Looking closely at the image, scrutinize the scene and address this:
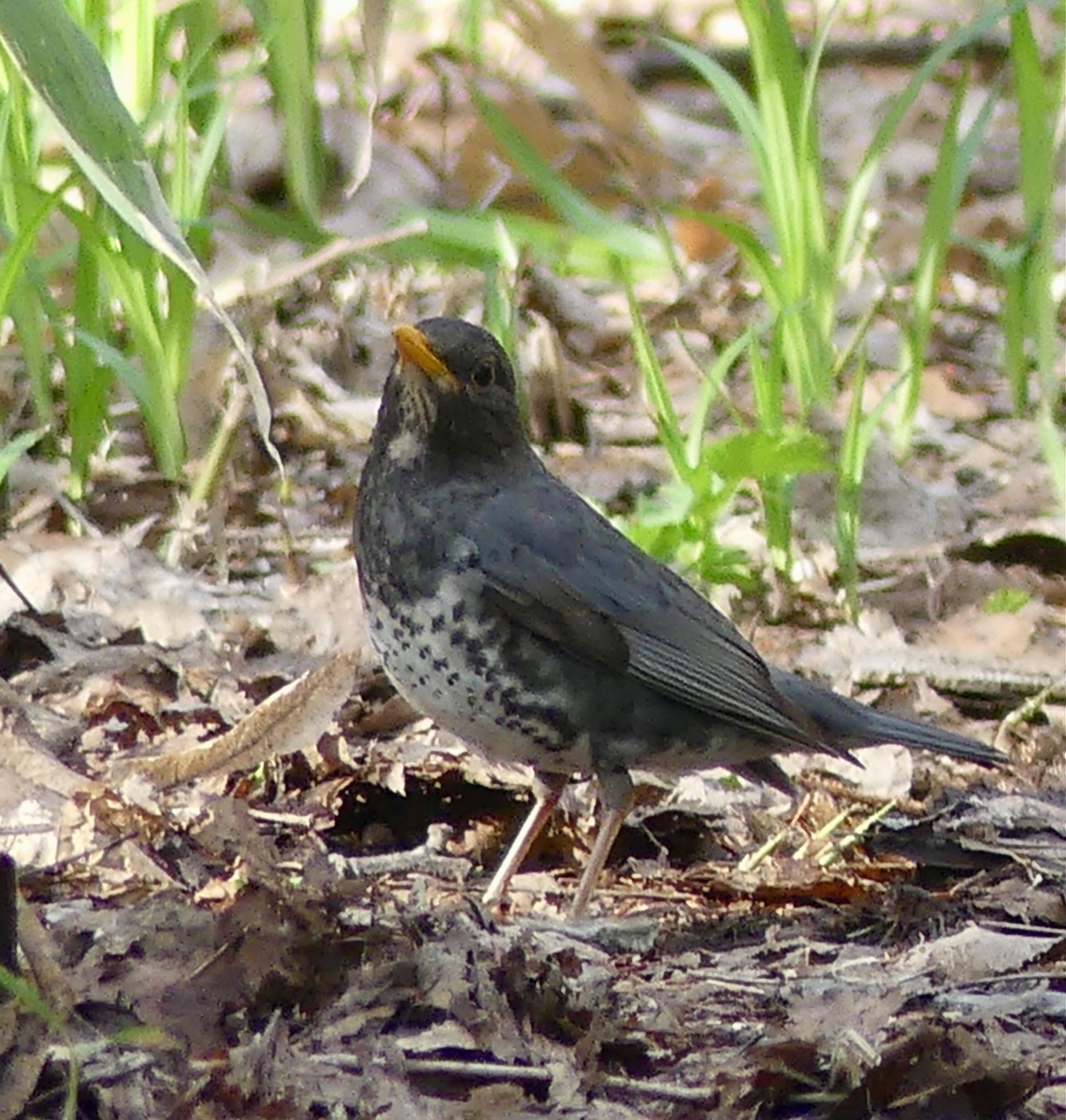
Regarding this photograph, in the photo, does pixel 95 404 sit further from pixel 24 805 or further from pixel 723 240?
pixel 723 240

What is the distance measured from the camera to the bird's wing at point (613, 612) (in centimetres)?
386

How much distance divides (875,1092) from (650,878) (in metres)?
1.28

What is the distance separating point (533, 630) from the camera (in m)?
3.83

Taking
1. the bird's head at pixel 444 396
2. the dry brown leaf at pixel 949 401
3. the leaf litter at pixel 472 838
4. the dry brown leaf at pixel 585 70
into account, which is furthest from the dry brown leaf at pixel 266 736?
the dry brown leaf at pixel 949 401

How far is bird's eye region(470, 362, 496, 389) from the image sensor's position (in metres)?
3.99

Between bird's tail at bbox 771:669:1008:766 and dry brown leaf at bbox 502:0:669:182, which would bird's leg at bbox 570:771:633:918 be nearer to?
bird's tail at bbox 771:669:1008:766

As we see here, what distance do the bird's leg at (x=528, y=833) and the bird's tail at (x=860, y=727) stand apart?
1.63ft

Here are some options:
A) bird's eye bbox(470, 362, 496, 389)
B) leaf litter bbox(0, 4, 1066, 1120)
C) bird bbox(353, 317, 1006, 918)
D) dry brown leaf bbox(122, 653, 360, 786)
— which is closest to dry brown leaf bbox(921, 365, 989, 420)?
leaf litter bbox(0, 4, 1066, 1120)

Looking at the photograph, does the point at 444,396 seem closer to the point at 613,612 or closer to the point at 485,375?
the point at 485,375

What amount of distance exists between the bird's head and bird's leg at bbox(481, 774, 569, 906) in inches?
26.2

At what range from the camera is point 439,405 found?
396 cm

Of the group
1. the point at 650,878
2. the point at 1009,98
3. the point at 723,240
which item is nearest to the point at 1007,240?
the point at 723,240

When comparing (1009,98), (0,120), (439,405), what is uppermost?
(0,120)

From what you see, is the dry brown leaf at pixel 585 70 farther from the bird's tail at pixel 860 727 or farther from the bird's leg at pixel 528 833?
the bird's leg at pixel 528 833
